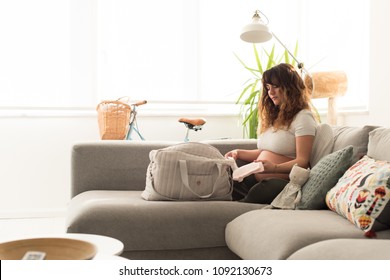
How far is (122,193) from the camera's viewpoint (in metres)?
2.56

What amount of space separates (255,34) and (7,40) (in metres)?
2.40

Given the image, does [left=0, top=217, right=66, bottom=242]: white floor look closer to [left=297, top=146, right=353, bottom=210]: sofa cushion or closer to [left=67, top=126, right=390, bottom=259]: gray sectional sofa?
[left=67, top=126, right=390, bottom=259]: gray sectional sofa

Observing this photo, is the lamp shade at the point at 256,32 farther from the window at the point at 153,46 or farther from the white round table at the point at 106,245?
the white round table at the point at 106,245

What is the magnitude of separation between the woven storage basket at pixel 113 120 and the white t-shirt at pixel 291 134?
1567mm

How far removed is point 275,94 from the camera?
2.63 metres

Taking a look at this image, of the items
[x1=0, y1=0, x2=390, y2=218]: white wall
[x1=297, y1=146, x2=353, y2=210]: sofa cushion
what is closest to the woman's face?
[x1=297, y1=146, x2=353, y2=210]: sofa cushion

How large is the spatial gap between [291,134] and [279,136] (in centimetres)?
6

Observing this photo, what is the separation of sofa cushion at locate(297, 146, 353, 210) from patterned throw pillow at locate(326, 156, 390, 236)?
0.12 metres

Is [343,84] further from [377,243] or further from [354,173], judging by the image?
[377,243]

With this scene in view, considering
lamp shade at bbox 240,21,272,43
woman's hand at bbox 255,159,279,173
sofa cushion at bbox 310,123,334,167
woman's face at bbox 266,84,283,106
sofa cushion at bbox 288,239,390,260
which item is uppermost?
lamp shade at bbox 240,21,272,43

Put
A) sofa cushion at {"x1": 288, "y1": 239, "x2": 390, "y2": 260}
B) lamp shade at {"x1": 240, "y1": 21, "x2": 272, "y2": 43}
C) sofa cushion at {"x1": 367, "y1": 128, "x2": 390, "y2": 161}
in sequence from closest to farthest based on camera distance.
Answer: sofa cushion at {"x1": 288, "y1": 239, "x2": 390, "y2": 260}, sofa cushion at {"x1": 367, "y1": 128, "x2": 390, "y2": 161}, lamp shade at {"x1": 240, "y1": 21, "x2": 272, "y2": 43}

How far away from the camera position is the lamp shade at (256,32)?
3142 millimetres

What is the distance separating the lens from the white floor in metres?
3.58

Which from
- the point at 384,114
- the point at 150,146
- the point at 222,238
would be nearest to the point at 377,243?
the point at 222,238
